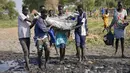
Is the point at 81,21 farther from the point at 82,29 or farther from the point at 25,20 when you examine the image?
the point at 25,20

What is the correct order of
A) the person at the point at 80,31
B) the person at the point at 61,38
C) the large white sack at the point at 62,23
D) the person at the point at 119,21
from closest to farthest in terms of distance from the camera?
1. the large white sack at the point at 62,23
2. the person at the point at 61,38
3. the person at the point at 80,31
4. the person at the point at 119,21

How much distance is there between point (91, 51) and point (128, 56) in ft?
6.85

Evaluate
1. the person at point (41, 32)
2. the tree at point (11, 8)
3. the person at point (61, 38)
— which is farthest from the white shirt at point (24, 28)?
the tree at point (11, 8)

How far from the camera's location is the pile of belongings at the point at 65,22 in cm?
1043

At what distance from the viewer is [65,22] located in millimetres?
10672

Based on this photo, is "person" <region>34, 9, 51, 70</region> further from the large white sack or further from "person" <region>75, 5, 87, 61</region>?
"person" <region>75, 5, 87, 61</region>

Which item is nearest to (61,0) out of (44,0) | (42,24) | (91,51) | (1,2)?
(44,0)

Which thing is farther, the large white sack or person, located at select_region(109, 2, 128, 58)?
person, located at select_region(109, 2, 128, 58)

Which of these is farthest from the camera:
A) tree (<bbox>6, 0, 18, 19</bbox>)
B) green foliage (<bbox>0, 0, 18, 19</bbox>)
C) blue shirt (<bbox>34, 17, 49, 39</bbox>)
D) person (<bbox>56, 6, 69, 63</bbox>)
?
tree (<bbox>6, 0, 18, 19</bbox>)

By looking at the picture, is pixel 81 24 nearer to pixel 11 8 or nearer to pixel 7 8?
pixel 11 8

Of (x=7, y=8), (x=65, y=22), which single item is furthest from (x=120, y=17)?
(x=7, y=8)

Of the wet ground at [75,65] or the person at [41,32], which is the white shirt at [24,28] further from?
the wet ground at [75,65]

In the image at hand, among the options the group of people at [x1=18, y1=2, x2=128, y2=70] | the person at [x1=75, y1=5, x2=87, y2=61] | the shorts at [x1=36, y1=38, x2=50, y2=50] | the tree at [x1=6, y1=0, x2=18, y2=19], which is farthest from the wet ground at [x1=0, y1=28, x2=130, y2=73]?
the tree at [x1=6, y1=0, x2=18, y2=19]

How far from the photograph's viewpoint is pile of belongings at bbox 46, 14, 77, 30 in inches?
411
